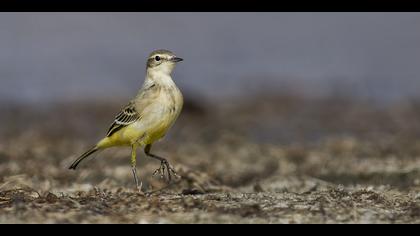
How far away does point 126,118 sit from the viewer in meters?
10.9

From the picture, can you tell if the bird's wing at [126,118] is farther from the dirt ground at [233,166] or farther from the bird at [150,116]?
the dirt ground at [233,166]

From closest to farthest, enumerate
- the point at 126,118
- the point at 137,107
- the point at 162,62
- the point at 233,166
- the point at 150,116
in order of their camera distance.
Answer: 1. the point at 150,116
2. the point at 137,107
3. the point at 126,118
4. the point at 162,62
5. the point at 233,166

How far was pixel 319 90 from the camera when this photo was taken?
25.0 meters

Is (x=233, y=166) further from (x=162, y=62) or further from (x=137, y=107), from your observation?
(x=137, y=107)

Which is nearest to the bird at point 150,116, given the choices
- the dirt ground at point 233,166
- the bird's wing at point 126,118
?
the bird's wing at point 126,118

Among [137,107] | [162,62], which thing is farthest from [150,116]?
[162,62]

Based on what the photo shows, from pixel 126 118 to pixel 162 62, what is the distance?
90 centimetres

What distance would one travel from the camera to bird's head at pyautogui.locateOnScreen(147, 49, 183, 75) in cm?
1129

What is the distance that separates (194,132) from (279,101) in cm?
530

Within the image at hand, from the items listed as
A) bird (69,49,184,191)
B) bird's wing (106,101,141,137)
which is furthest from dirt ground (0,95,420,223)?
bird's wing (106,101,141,137)

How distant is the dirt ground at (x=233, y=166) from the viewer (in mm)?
7945

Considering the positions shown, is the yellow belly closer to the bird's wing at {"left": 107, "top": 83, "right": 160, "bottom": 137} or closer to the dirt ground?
the bird's wing at {"left": 107, "top": 83, "right": 160, "bottom": 137}
